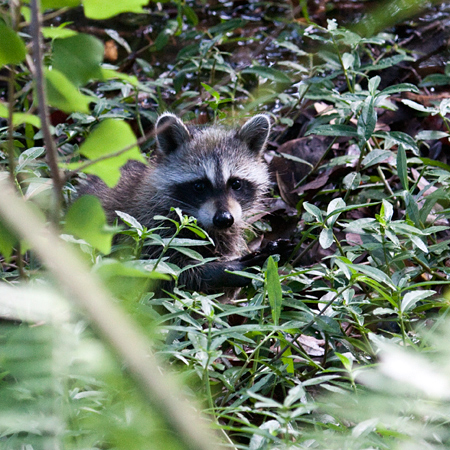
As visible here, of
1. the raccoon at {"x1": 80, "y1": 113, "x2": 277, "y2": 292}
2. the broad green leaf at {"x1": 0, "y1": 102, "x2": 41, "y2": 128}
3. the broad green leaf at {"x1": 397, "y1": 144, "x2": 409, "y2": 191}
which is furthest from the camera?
the raccoon at {"x1": 80, "y1": 113, "x2": 277, "y2": 292}

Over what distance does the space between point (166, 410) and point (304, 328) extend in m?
1.97

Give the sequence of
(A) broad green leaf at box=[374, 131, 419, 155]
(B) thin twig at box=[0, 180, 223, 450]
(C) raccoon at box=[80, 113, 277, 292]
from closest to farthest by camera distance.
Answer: (B) thin twig at box=[0, 180, 223, 450]
(A) broad green leaf at box=[374, 131, 419, 155]
(C) raccoon at box=[80, 113, 277, 292]

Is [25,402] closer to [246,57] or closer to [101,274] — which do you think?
[101,274]

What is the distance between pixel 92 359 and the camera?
1116 millimetres

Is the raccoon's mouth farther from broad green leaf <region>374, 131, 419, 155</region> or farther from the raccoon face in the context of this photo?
broad green leaf <region>374, 131, 419, 155</region>

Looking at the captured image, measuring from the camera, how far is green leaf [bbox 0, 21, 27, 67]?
4.27 ft

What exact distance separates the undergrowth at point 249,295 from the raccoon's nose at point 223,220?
45 centimetres

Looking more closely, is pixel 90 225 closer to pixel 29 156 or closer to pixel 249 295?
pixel 29 156

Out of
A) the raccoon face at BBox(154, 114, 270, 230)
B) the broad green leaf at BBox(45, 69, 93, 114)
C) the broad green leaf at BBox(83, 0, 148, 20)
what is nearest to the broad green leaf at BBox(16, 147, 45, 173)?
the raccoon face at BBox(154, 114, 270, 230)

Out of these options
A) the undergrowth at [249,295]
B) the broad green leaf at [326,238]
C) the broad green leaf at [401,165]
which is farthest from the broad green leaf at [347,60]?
the broad green leaf at [326,238]

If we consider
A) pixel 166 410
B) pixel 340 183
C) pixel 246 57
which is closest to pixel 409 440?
pixel 166 410

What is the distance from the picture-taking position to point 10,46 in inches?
51.9

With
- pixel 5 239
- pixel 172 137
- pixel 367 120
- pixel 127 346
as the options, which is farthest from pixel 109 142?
pixel 172 137

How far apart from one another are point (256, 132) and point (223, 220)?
1.09 meters
